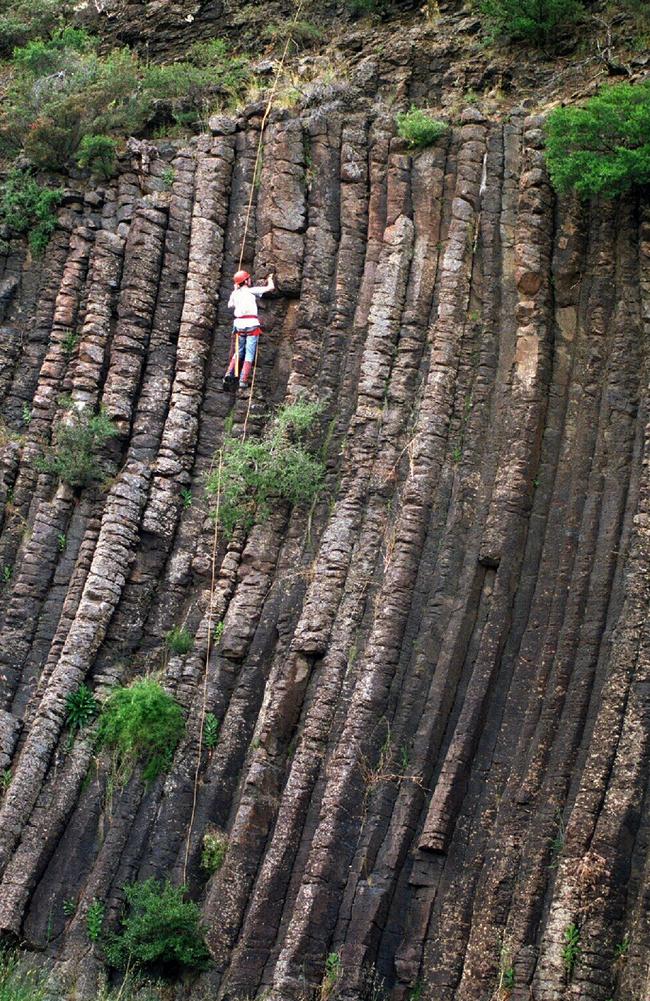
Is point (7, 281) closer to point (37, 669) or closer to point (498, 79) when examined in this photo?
point (37, 669)

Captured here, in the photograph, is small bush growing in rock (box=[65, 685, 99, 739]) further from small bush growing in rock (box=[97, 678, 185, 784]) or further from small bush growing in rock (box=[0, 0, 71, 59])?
small bush growing in rock (box=[0, 0, 71, 59])

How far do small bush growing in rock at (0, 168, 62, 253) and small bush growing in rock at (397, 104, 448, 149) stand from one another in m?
4.97

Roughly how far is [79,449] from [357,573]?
412 centimetres

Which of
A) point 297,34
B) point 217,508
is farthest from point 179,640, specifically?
point 297,34

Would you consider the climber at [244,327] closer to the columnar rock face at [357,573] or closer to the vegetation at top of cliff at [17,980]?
the columnar rock face at [357,573]

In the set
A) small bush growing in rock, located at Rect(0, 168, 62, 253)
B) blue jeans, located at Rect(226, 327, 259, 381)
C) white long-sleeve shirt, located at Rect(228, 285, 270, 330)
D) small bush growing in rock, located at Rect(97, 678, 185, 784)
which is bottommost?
small bush growing in rock, located at Rect(97, 678, 185, 784)

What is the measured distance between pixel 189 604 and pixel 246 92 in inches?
325

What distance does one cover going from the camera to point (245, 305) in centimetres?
1955

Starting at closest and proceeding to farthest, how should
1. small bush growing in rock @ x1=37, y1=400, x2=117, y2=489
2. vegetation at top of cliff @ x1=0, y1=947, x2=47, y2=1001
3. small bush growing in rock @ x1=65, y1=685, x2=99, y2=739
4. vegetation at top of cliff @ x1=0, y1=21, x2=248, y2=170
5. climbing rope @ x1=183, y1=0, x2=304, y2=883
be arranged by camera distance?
vegetation at top of cliff @ x1=0, y1=947, x2=47, y2=1001, climbing rope @ x1=183, y1=0, x2=304, y2=883, small bush growing in rock @ x1=65, y1=685, x2=99, y2=739, small bush growing in rock @ x1=37, y1=400, x2=117, y2=489, vegetation at top of cliff @ x1=0, y1=21, x2=248, y2=170

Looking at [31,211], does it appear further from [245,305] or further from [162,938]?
[162,938]

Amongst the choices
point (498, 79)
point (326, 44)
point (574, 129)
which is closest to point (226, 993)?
point (574, 129)

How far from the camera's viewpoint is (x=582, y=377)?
17.7m

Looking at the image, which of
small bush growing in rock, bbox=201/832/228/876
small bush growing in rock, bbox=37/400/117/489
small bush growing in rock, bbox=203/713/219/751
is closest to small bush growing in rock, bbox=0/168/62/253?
small bush growing in rock, bbox=37/400/117/489

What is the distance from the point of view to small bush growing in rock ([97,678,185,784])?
16906mm
